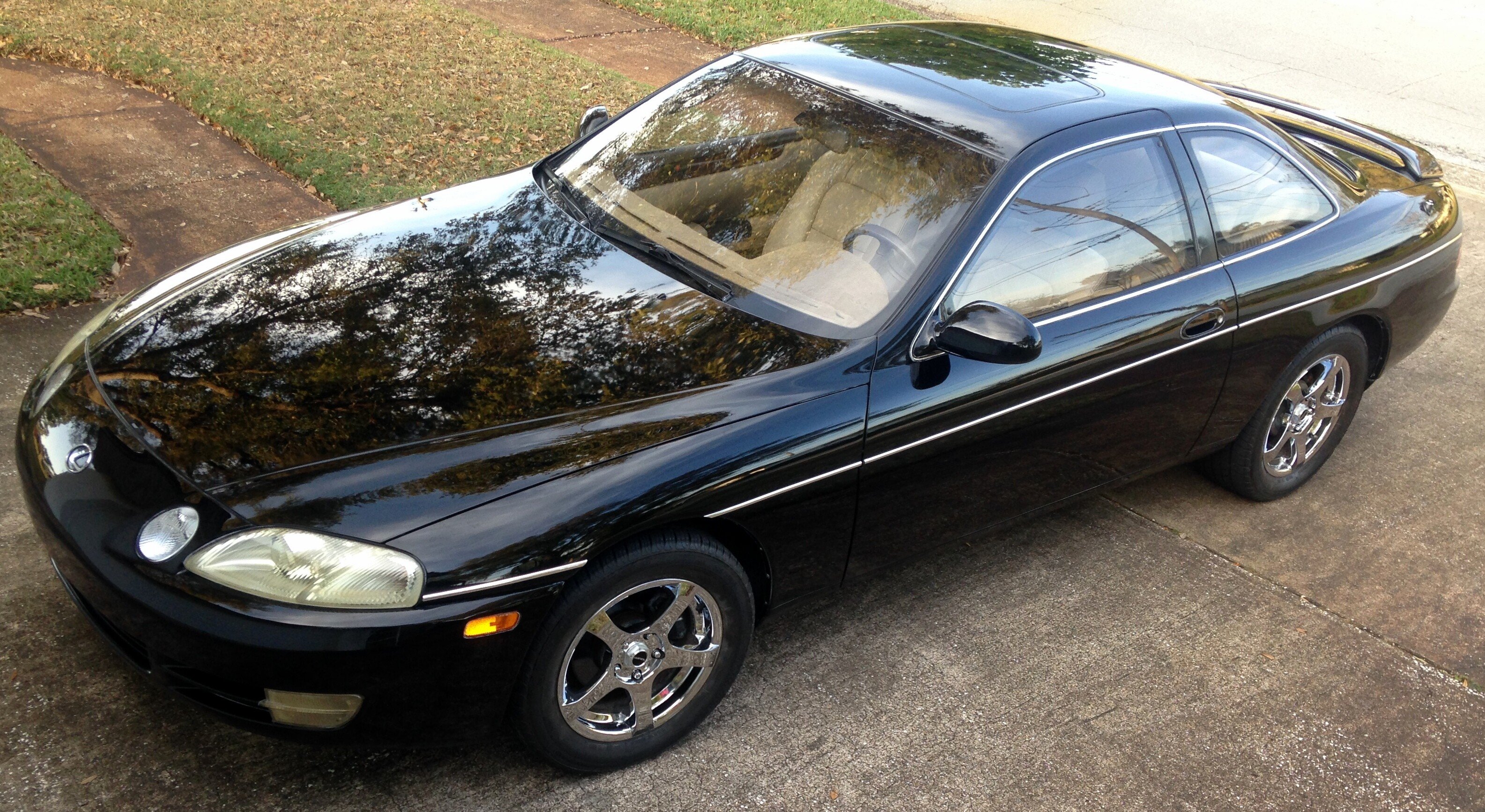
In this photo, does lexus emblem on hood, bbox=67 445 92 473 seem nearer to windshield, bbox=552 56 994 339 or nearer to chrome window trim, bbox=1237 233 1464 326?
windshield, bbox=552 56 994 339

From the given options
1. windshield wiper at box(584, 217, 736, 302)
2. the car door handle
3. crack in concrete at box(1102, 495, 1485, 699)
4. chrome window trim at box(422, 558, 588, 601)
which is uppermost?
windshield wiper at box(584, 217, 736, 302)

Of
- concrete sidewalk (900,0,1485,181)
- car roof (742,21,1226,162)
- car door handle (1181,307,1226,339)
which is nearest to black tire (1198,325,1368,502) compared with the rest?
car door handle (1181,307,1226,339)

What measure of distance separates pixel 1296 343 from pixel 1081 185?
1.21 metres

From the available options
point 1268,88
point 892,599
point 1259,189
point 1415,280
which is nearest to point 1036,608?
point 892,599

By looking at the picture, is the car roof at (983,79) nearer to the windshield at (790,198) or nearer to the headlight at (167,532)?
the windshield at (790,198)

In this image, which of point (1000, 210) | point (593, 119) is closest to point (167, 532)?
point (1000, 210)

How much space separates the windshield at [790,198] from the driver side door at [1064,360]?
6.4 inches

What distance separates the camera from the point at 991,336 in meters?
3.00

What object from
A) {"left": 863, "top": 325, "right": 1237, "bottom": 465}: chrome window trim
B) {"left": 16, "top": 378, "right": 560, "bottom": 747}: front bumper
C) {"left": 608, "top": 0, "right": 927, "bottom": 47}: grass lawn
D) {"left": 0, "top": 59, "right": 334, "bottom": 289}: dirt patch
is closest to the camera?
{"left": 16, "top": 378, "right": 560, "bottom": 747}: front bumper

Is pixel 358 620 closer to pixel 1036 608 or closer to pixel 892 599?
pixel 892 599

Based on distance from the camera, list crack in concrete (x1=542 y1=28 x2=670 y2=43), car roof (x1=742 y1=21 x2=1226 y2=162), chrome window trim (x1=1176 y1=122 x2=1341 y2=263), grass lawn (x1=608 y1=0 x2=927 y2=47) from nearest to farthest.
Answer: car roof (x1=742 y1=21 x2=1226 y2=162) → chrome window trim (x1=1176 y1=122 x2=1341 y2=263) → crack in concrete (x1=542 y1=28 x2=670 y2=43) → grass lawn (x1=608 y1=0 x2=927 y2=47)

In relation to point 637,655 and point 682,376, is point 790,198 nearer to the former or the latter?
point 682,376

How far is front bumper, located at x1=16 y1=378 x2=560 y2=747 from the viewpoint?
93.1 inches

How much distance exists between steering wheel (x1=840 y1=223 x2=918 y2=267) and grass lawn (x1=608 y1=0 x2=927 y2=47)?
747 centimetres
